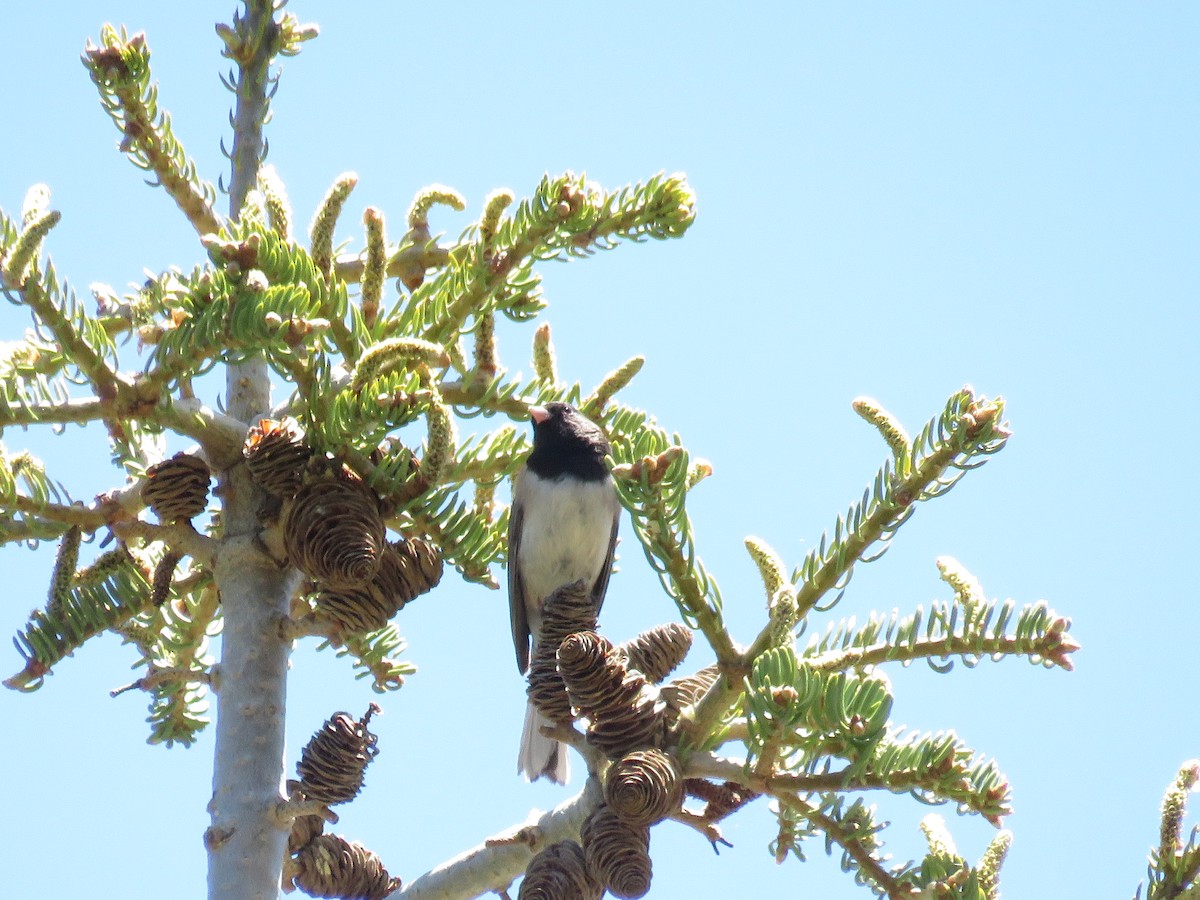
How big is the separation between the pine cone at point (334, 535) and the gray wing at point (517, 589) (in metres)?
1.84

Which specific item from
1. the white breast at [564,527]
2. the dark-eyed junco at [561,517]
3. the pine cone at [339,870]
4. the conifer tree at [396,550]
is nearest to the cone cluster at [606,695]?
the conifer tree at [396,550]

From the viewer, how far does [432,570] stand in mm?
2209

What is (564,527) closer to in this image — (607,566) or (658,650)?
(607,566)

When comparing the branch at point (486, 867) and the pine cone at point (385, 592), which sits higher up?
the pine cone at point (385, 592)

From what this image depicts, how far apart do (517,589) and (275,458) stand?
193 cm

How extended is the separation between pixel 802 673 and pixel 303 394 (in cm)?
108

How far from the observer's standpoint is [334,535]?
2035 millimetres

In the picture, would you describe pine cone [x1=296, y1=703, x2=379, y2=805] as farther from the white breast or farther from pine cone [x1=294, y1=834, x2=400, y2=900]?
the white breast

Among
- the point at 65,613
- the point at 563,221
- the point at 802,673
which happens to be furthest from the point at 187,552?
the point at 802,673

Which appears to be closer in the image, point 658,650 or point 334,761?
point 334,761

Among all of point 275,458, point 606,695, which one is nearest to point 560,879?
point 606,695

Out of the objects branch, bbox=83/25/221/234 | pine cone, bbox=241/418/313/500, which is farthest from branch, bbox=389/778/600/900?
branch, bbox=83/25/221/234

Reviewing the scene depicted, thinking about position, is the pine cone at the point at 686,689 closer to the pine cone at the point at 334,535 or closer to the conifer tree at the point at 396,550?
the conifer tree at the point at 396,550

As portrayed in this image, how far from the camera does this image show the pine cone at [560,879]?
174 cm
